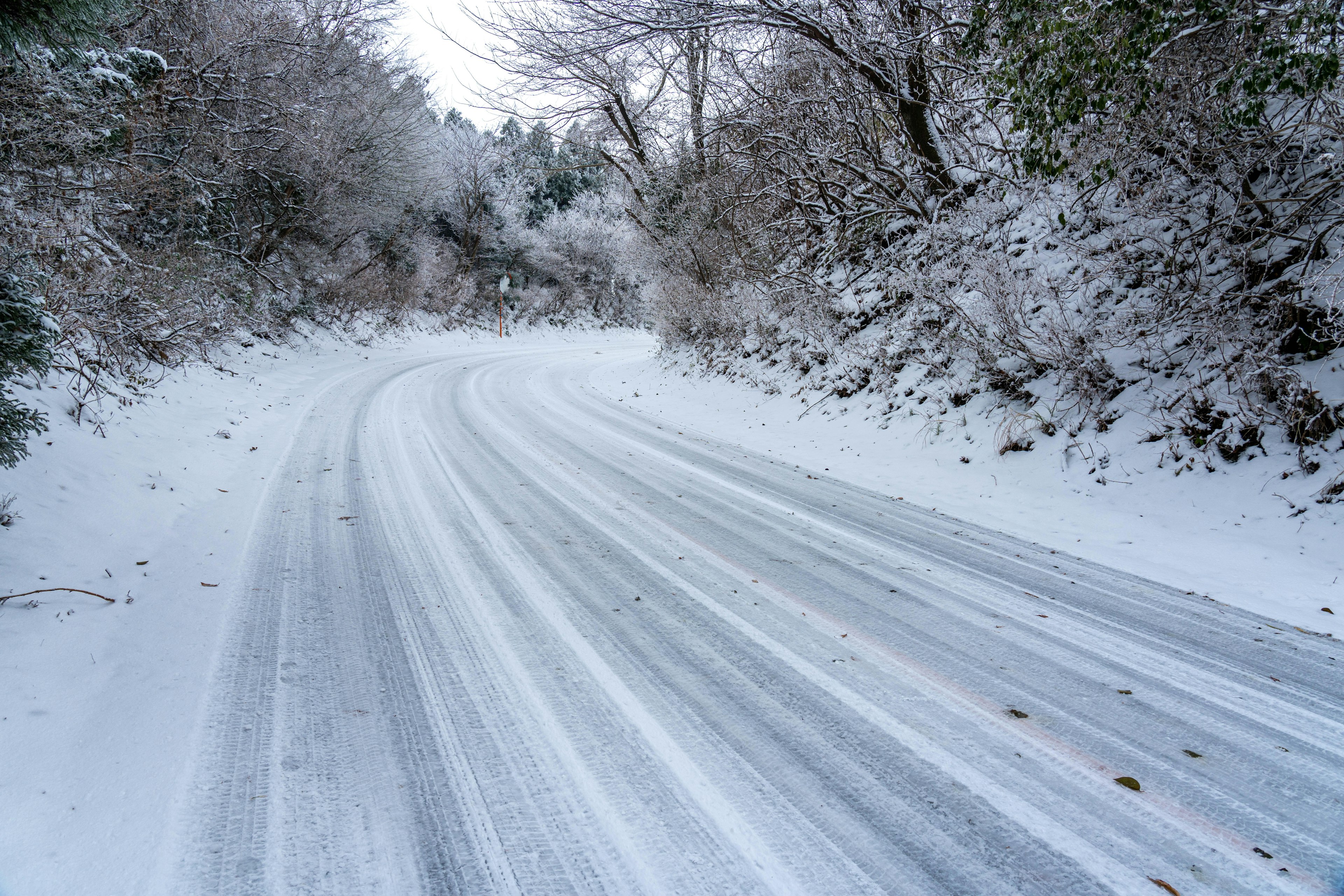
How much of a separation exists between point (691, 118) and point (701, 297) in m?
4.16

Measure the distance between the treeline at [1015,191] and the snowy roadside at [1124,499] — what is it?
10.1 inches

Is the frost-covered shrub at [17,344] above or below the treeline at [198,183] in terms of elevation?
below

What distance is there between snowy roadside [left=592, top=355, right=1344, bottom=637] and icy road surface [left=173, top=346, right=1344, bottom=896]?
53cm

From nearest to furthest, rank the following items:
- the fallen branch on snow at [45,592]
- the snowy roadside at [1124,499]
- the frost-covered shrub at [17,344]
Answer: the fallen branch on snow at [45,592]
the frost-covered shrub at [17,344]
the snowy roadside at [1124,499]

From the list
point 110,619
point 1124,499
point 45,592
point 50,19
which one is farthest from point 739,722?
point 50,19

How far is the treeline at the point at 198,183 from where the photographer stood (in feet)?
17.2

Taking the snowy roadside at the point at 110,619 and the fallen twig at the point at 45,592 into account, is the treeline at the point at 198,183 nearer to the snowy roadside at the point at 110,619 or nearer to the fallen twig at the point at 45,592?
the snowy roadside at the point at 110,619

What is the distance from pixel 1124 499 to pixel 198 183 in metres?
13.4

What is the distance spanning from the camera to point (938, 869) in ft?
6.00

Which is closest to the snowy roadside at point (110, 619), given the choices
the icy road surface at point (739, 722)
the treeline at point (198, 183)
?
the icy road surface at point (739, 722)

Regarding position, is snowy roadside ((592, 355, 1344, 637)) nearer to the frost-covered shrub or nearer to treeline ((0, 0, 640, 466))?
the frost-covered shrub

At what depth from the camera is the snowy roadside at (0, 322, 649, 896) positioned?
191 centimetres

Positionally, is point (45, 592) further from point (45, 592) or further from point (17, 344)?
point (17, 344)

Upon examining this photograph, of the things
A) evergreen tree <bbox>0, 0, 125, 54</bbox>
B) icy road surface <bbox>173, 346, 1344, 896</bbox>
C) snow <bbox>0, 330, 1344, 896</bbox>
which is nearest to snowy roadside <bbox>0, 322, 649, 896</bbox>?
snow <bbox>0, 330, 1344, 896</bbox>
